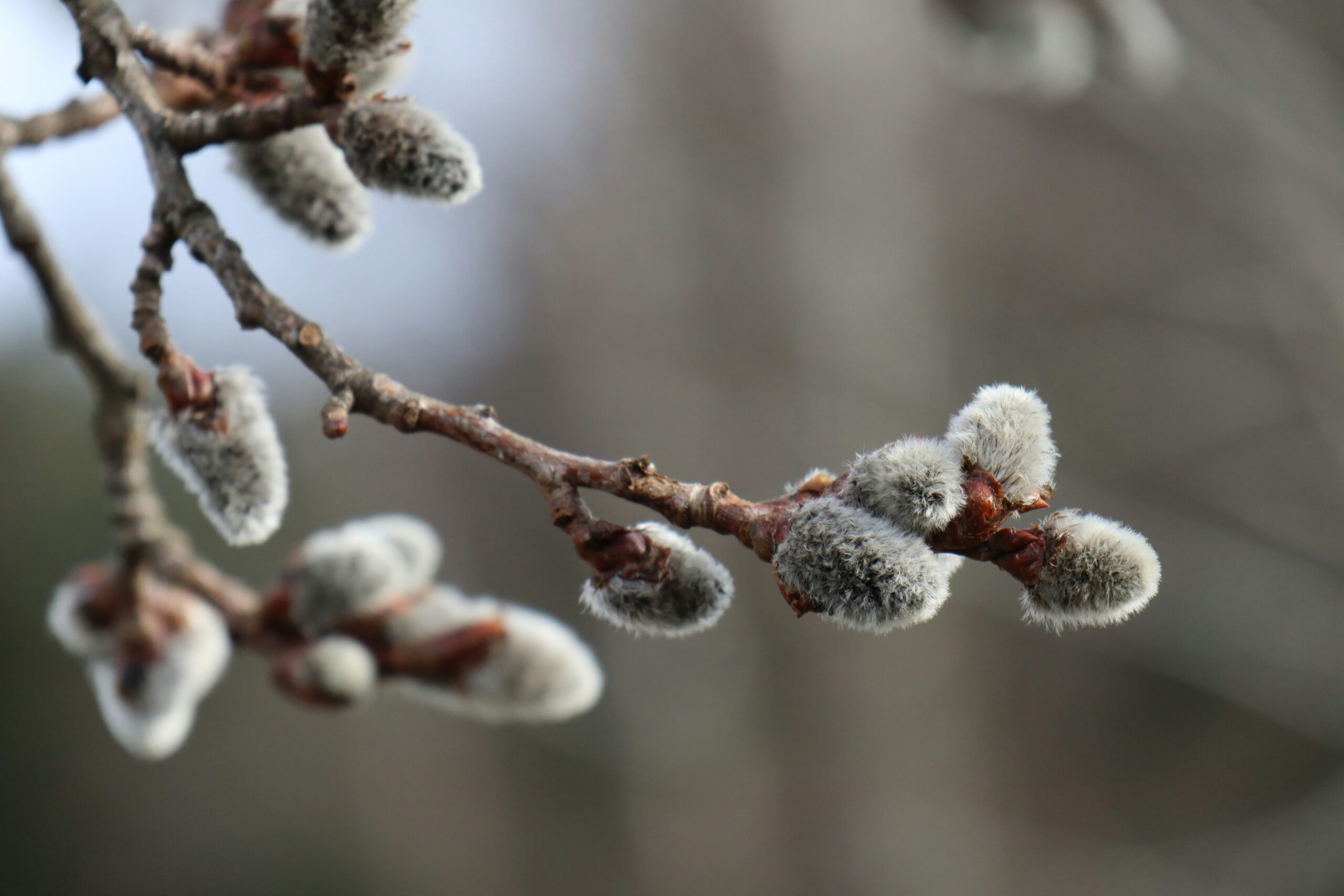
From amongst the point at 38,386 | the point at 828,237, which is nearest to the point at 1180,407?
the point at 828,237

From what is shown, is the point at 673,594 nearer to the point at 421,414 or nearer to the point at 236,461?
the point at 421,414

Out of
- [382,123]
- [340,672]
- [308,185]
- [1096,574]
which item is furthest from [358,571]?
[1096,574]

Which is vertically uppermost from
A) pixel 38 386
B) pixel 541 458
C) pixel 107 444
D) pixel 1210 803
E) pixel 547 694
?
pixel 1210 803

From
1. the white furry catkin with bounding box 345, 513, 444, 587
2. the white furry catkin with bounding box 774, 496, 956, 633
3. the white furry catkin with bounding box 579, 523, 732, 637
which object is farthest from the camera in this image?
the white furry catkin with bounding box 345, 513, 444, 587

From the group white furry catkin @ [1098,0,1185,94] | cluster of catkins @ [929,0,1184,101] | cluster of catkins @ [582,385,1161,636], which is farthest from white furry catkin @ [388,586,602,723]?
white furry catkin @ [1098,0,1185,94]

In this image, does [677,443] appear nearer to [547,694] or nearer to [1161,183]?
[1161,183]

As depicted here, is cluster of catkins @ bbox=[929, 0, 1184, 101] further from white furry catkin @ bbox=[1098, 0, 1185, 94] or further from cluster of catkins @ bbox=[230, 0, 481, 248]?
cluster of catkins @ bbox=[230, 0, 481, 248]

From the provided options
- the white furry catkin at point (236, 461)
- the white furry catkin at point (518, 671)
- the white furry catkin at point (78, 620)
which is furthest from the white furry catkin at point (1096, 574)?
the white furry catkin at point (78, 620)
